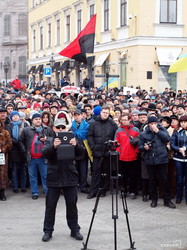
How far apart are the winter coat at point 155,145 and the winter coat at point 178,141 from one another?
245 mm

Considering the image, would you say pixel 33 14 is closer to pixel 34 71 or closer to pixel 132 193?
pixel 34 71

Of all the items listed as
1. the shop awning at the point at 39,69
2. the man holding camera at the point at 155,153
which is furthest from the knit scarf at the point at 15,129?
the shop awning at the point at 39,69

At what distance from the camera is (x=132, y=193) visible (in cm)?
1050

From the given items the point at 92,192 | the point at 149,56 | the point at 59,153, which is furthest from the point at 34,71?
the point at 59,153

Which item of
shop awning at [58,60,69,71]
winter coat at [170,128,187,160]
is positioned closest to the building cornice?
shop awning at [58,60,69,71]

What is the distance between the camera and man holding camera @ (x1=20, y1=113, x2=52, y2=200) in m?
10.5

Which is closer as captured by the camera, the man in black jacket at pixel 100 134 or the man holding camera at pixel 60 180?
the man holding camera at pixel 60 180

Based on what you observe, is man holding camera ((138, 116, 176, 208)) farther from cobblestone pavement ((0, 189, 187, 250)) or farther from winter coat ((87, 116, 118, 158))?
winter coat ((87, 116, 118, 158))

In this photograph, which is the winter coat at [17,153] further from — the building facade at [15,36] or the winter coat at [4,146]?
the building facade at [15,36]

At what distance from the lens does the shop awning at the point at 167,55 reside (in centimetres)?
3033

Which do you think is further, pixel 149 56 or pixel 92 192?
pixel 149 56

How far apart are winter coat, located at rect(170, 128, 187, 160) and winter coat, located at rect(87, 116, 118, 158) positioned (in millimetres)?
1276

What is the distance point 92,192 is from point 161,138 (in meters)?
1.95

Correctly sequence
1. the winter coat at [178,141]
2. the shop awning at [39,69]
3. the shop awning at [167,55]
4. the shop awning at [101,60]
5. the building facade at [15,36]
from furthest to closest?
the building facade at [15,36] < the shop awning at [39,69] < the shop awning at [101,60] < the shop awning at [167,55] < the winter coat at [178,141]
